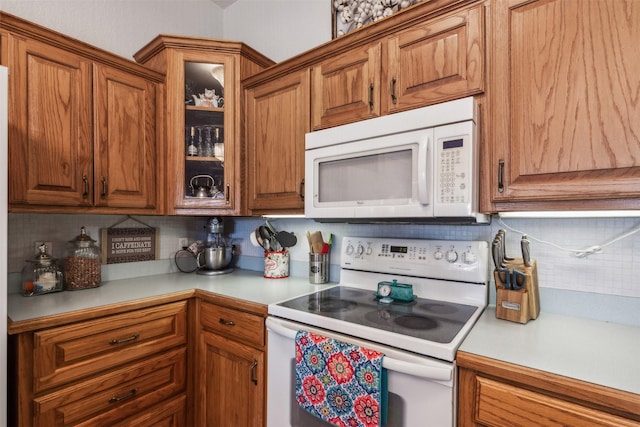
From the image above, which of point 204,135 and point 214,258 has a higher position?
point 204,135

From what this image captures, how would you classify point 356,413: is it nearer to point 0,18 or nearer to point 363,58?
point 363,58

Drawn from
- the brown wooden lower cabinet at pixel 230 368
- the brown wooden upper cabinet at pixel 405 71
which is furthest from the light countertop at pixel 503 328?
the brown wooden upper cabinet at pixel 405 71

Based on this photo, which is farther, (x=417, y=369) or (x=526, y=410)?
(x=417, y=369)

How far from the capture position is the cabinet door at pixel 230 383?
138cm

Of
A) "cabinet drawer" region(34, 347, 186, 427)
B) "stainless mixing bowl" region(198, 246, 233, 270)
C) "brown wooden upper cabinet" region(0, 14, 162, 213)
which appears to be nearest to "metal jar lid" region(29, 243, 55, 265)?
"brown wooden upper cabinet" region(0, 14, 162, 213)

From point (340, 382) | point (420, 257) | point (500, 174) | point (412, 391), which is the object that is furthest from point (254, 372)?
point (500, 174)

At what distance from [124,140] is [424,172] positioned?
1499 mm

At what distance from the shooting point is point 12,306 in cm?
134

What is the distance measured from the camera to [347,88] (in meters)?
1.45

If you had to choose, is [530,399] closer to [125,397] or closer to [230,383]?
[230,383]

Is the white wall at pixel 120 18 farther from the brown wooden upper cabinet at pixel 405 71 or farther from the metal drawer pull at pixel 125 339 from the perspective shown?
the metal drawer pull at pixel 125 339

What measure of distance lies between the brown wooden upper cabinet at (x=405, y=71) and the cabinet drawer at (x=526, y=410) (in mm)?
948

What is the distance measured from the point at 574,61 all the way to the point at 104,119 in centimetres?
194

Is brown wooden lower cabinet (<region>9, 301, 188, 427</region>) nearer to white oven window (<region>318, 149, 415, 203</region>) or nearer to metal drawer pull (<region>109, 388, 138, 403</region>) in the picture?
metal drawer pull (<region>109, 388, 138, 403</region>)
